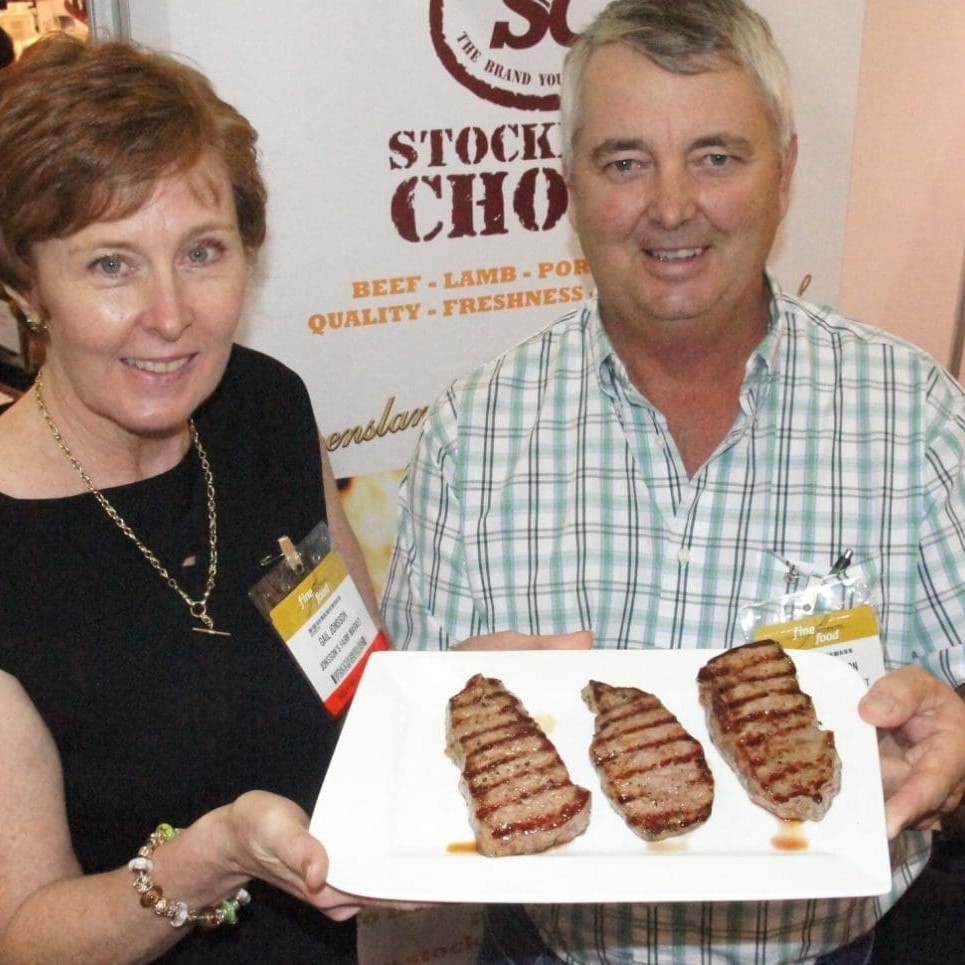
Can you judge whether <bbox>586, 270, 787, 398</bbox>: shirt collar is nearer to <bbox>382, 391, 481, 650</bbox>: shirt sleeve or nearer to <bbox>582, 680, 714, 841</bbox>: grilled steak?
<bbox>382, 391, 481, 650</bbox>: shirt sleeve

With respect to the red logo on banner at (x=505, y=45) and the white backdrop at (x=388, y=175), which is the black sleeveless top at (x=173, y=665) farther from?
the red logo on banner at (x=505, y=45)

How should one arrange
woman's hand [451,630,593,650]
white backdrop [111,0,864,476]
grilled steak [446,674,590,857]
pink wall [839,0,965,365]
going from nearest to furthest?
grilled steak [446,674,590,857]
woman's hand [451,630,593,650]
white backdrop [111,0,864,476]
pink wall [839,0,965,365]

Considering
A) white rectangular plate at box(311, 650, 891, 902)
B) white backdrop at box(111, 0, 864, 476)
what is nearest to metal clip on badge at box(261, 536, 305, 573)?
white rectangular plate at box(311, 650, 891, 902)

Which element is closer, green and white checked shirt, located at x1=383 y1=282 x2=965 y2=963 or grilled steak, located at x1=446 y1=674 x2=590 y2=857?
grilled steak, located at x1=446 y1=674 x2=590 y2=857

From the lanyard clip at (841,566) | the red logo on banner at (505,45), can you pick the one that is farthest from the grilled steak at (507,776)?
the red logo on banner at (505,45)

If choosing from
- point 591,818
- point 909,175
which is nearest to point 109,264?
point 591,818

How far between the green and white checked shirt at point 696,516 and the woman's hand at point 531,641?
0.53 ft

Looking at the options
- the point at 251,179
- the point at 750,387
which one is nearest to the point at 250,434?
the point at 251,179

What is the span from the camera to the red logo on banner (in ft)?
8.71

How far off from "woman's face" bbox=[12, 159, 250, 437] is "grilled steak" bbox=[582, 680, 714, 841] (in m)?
0.86

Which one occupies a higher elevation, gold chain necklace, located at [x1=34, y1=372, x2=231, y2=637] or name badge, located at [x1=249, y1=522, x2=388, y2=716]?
gold chain necklace, located at [x1=34, y1=372, x2=231, y2=637]

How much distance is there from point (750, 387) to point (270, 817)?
4.06 ft

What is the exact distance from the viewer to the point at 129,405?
1.79 metres

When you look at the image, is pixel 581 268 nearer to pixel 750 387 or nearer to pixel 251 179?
pixel 750 387
